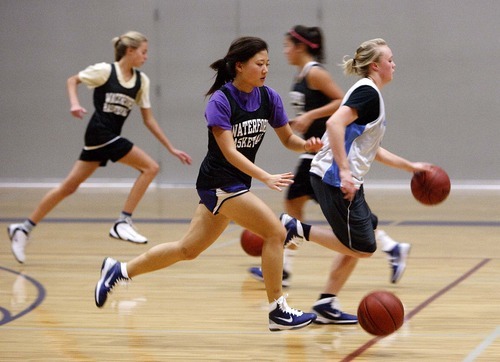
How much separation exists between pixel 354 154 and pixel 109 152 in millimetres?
3615

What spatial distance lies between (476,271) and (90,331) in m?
3.16

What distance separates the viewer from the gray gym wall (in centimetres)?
1388

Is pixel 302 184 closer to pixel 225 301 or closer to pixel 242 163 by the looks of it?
pixel 225 301

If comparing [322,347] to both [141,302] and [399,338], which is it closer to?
[399,338]

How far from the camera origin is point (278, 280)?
498 centimetres

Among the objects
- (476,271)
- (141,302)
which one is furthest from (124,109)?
(476,271)

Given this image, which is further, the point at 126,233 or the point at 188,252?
the point at 126,233

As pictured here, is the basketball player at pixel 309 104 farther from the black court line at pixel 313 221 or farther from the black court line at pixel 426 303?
the black court line at pixel 313 221

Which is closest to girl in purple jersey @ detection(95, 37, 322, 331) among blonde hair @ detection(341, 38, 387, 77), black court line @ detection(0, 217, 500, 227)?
blonde hair @ detection(341, 38, 387, 77)

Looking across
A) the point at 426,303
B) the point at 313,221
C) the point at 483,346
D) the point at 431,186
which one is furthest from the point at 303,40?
the point at 313,221

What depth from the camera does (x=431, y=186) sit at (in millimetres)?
5816

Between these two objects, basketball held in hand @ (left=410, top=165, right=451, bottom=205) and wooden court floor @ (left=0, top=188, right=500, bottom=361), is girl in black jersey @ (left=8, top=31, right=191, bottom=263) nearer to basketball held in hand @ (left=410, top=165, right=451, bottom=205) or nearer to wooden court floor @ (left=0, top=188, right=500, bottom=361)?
wooden court floor @ (left=0, top=188, right=500, bottom=361)

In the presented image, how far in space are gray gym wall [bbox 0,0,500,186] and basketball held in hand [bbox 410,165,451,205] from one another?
8.22 metres

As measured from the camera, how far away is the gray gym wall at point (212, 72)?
13875 millimetres
